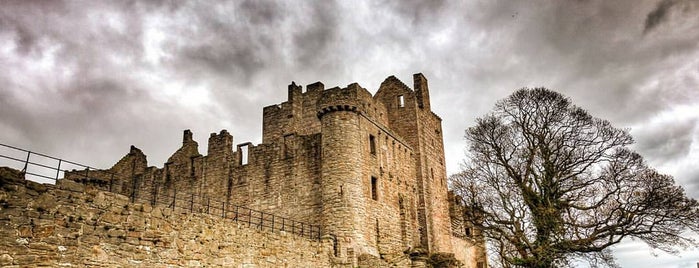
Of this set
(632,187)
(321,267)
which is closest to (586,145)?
(632,187)

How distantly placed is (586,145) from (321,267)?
13469mm

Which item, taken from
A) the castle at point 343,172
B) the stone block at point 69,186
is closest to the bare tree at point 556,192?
the castle at point 343,172

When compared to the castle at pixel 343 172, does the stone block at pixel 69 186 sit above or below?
below

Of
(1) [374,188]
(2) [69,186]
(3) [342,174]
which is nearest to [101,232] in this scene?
(2) [69,186]

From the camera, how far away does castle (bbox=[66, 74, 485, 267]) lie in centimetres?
2198

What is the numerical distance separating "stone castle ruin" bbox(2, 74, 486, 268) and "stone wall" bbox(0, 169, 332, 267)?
5723 millimetres

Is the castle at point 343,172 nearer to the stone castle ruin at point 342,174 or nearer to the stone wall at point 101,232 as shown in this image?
the stone castle ruin at point 342,174

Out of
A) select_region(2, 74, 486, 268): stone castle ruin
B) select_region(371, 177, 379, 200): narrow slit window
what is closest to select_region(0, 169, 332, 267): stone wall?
select_region(2, 74, 486, 268): stone castle ruin

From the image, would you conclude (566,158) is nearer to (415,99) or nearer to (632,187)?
(632,187)

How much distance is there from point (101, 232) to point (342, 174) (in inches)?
443

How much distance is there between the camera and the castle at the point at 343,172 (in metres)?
22.0

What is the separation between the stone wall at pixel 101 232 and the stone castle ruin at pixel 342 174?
5723mm

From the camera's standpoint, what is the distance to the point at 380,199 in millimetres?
23844

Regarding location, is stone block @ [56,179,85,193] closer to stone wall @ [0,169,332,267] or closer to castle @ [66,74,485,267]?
stone wall @ [0,169,332,267]
